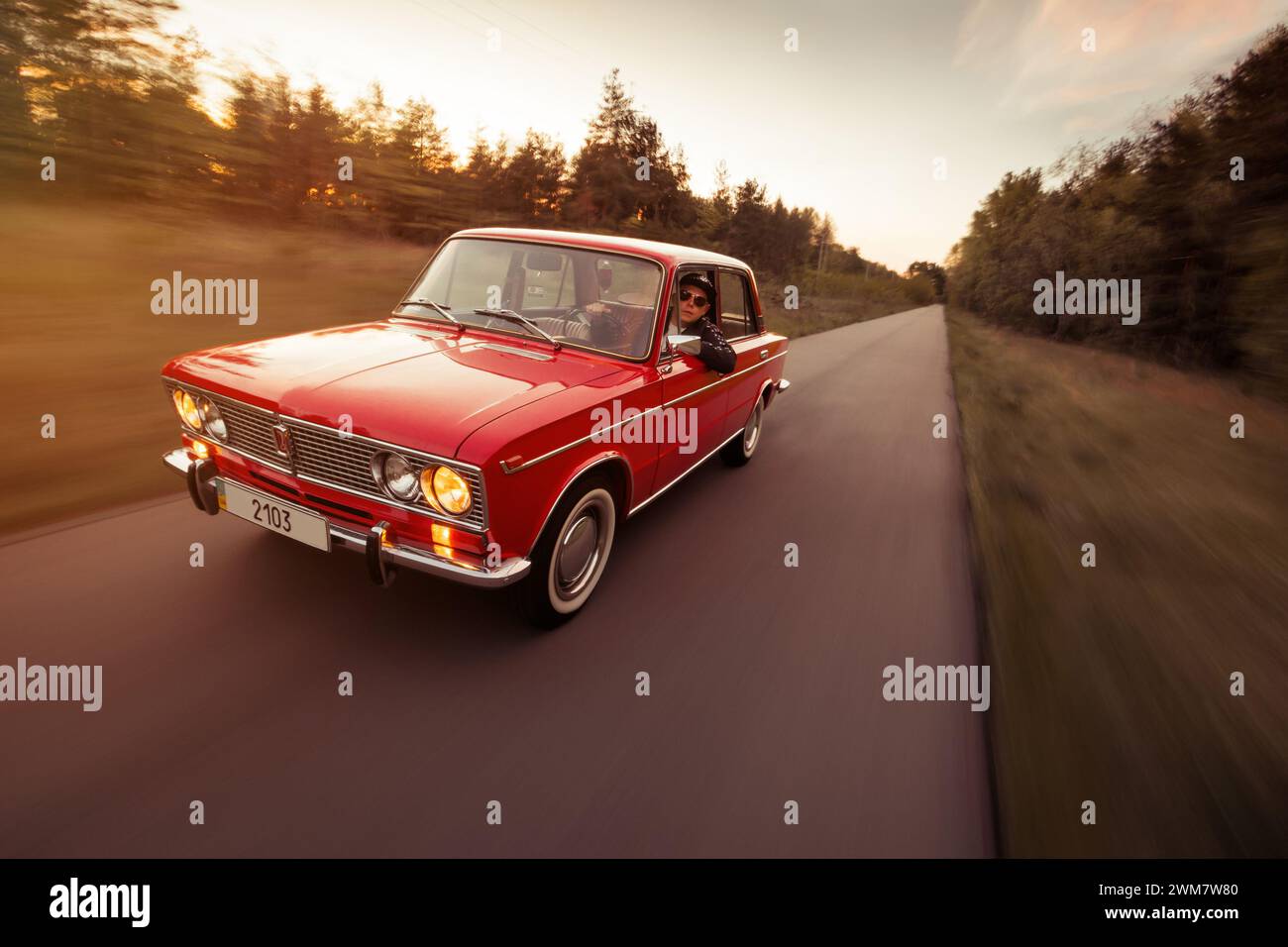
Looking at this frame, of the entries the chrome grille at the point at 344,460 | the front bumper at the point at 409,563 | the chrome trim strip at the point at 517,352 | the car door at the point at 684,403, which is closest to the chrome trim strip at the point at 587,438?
the car door at the point at 684,403

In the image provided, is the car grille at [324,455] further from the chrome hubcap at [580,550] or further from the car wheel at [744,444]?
the car wheel at [744,444]

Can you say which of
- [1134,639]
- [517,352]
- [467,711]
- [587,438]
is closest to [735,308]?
[517,352]

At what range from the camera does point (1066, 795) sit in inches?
84.7

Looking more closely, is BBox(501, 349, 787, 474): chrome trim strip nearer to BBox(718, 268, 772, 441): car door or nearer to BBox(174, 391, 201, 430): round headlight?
BBox(718, 268, 772, 441): car door

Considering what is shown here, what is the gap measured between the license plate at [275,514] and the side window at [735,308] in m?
3.24

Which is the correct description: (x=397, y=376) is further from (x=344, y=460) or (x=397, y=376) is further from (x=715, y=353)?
(x=715, y=353)

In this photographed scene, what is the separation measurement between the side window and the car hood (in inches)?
72.3

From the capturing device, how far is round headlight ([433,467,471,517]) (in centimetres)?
232

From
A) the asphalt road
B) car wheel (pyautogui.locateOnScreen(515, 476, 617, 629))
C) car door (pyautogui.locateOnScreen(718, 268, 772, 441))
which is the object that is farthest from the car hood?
car door (pyautogui.locateOnScreen(718, 268, 772, 441))

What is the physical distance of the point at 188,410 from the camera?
3.03 m

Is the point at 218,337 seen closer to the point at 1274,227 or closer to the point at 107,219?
the point at 107,219

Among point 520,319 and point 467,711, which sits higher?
point 520,319

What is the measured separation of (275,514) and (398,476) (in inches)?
28.5
